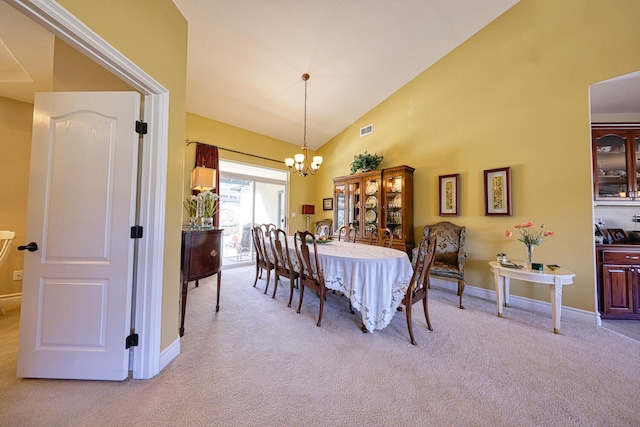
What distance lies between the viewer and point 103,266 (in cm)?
153

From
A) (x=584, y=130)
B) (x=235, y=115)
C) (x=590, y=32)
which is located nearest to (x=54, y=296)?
(x=235, y=115)

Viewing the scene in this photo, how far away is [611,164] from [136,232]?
5216mm

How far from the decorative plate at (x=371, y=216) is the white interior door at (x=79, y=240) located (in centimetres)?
375

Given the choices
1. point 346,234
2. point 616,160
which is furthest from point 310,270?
point 616,160

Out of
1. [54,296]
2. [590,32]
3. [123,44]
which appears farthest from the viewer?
[590,32]

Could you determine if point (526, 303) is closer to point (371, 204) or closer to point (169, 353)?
point (371, 204)

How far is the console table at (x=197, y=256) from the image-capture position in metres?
2.11

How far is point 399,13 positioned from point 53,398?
4.73 m

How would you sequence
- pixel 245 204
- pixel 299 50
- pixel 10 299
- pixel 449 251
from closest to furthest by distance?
pixel 10 299 → pixel 299 50 → pixel 449 251 → pixel 245 204

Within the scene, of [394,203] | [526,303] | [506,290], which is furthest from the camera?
[394,203]

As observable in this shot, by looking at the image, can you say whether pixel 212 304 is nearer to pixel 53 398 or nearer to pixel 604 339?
pixel 53 398

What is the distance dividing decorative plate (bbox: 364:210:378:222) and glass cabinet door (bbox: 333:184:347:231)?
0.61 m

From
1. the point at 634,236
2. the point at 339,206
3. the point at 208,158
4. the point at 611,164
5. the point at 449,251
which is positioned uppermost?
the point at 208,158

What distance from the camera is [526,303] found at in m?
2.87
